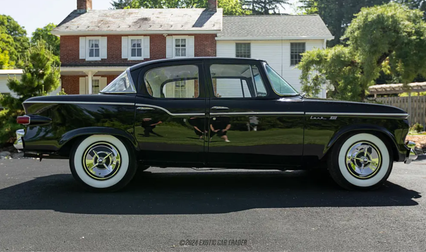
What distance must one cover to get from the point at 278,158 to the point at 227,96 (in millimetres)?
984

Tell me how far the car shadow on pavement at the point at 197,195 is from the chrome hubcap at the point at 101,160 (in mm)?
249

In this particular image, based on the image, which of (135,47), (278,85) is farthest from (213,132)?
(135,47)

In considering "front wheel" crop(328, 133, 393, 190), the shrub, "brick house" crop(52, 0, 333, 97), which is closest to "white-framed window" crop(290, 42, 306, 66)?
"brick house" crop(52, 0, 333, 97)

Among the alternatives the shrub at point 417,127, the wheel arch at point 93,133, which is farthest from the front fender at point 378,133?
the shrub at point 417,127

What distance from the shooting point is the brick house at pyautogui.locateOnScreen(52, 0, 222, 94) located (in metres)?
27.0

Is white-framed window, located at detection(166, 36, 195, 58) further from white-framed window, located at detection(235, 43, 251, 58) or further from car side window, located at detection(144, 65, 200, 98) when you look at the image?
car side window, located at detection(144, 65, 200, 98)

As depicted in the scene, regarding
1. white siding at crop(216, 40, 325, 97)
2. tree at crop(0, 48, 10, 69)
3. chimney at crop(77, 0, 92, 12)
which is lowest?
white siding at crop(216, 40, 325, 97)

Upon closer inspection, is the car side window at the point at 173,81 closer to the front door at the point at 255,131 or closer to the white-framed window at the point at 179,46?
the front door at the point at 255,131

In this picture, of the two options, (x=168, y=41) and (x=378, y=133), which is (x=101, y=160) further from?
(x=168, y=41)

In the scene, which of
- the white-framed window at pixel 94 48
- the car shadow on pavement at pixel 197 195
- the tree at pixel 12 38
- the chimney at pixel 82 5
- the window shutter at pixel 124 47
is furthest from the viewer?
the tree at pixel 12 38

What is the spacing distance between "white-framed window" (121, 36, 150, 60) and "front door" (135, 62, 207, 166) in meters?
23.2

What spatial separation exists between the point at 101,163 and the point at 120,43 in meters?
24.1

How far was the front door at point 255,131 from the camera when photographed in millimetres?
4902

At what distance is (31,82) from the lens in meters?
13.4
